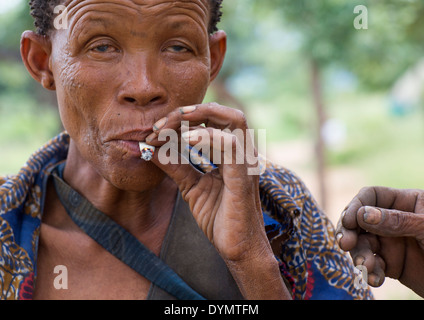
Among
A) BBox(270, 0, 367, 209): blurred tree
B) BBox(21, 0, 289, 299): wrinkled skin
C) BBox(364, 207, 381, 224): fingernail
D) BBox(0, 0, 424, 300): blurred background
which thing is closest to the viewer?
BBox(364, 207, 381, 224): fingernail

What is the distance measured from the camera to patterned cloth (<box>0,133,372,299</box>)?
211 cm

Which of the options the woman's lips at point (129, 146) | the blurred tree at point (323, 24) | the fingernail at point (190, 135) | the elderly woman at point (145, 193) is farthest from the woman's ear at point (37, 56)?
the blurred tree at point (323, 24)

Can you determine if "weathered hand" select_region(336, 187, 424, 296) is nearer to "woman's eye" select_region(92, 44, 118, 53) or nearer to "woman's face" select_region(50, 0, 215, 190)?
"woman's face" select_region(50, 0, 215, 190)

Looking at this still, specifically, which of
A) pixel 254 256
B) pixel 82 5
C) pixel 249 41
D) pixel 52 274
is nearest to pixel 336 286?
pixel 254 256

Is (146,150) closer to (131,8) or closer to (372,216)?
(131,8)

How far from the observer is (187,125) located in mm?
1867

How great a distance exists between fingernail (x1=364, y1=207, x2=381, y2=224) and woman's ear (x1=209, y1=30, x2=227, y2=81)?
1028 mm

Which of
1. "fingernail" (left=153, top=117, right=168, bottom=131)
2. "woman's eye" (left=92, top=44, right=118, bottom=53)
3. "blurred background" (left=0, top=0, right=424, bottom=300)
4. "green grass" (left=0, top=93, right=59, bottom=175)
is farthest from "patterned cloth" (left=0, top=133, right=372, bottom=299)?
"green grass" (left=0, top=93, right=59, bottom=175)

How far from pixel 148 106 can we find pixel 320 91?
7.87m

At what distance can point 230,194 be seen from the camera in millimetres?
1855

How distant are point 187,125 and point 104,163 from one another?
1.39 feet

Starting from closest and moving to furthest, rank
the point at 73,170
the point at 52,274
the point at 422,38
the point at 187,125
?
1. the point at 187,125
2. the point at 52,274
3. the point at 73,170
4. the point at 422,38

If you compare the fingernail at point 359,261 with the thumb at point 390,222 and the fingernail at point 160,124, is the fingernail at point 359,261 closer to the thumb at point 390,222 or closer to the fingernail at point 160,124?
the thumb at point 390,222

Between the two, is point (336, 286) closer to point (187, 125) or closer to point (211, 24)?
point (187, 125)
